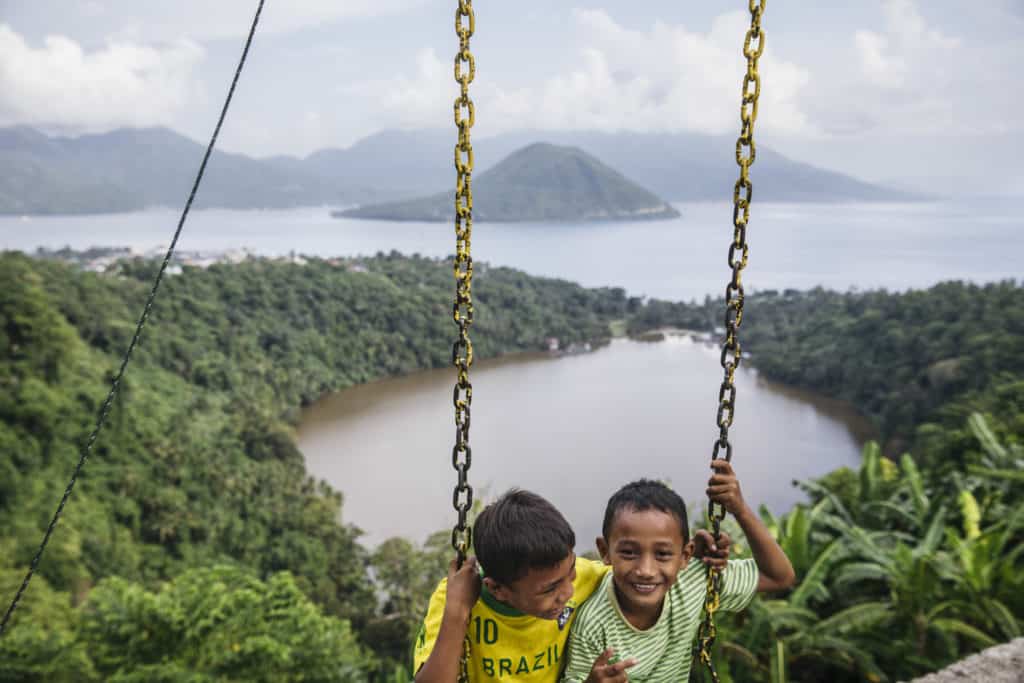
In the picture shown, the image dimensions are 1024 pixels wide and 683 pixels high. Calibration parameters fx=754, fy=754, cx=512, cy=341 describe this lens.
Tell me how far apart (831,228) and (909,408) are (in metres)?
58.9

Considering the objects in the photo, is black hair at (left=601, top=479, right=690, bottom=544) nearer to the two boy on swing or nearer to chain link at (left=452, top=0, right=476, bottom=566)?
the two boy on swing

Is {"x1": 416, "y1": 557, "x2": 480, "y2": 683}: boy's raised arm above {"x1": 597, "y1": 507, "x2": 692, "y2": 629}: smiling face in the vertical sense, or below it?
below

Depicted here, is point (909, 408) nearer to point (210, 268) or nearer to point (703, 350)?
point (703, 350)

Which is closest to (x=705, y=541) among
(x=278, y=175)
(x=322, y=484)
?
(x=322, y=484)

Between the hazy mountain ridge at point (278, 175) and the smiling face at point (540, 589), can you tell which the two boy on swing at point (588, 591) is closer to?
Result: the smiling face at point (540, 589)

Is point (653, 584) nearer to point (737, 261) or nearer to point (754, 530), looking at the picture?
point (754, 530)

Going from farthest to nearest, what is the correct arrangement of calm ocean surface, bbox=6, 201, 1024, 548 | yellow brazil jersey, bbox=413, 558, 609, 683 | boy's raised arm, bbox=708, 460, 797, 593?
calm ocean surface, bbox=6, 201, 1024, 548 < boy's raised arm, bbox=708, 460, 797, 593 < yellow brazil jersey, bbox=413, 558, 609, 683

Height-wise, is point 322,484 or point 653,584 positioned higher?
point 653,584

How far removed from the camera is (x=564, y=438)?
29.8m

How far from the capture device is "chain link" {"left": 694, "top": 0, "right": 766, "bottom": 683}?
141 cm

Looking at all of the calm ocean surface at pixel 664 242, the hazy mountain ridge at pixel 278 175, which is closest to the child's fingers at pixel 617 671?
the calm ocean surface at pixel 664 242

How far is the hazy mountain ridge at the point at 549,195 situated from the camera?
66.9 metres

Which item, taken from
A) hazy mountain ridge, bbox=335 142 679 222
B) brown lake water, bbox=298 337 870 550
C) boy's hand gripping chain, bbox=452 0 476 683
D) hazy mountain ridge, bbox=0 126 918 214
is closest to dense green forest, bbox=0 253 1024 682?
brown lake water, bbox=298 337 870 550

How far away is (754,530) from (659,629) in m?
0.26
